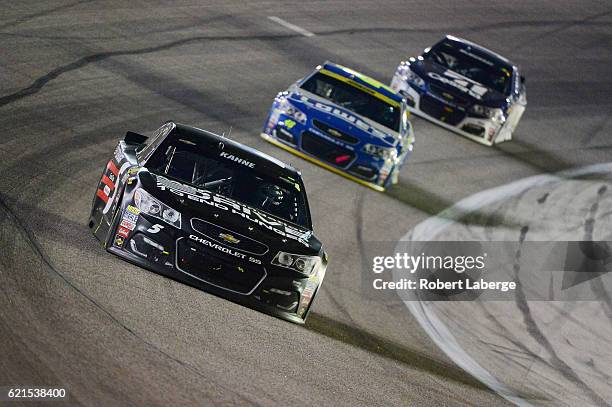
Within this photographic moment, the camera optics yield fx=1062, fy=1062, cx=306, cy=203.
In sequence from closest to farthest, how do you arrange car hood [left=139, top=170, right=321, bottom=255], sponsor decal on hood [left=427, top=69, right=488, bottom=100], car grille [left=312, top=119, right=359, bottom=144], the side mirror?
car hood [left=139, top=170, right=321, bottom=255], the side mirror, car grille [left=312, top=119, right=359, bottom=144], sponsor decal on hood [left=427, top=69, right=488, bottom=100]

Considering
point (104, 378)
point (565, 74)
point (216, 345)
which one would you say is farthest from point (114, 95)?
point (565, 74)

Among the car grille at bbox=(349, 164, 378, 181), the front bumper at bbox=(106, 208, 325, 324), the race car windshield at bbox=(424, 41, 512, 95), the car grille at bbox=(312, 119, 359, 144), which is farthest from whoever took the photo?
the race car windshield at bbox=(424, 41, 512, 95)

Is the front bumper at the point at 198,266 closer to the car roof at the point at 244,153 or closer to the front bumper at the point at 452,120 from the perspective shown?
the car roof at the point at 244,153

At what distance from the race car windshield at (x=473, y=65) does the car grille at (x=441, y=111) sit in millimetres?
1074

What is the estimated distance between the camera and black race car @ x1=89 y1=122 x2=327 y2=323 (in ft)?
28.3

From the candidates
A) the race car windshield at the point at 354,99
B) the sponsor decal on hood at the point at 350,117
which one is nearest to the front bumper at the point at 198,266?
the sponsor decal on hood at the point at 350,117

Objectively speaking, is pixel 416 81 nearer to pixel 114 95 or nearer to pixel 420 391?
pixel 114 95

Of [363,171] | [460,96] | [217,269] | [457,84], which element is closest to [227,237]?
[217,269]

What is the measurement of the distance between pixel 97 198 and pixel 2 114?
12.5 ft

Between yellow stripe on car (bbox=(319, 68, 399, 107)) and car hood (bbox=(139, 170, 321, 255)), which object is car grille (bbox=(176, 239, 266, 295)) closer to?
car hood (bbox=(139, 170, 321, 255))

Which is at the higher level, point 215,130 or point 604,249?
point 215,130

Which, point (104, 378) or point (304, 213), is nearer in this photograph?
point (104, 378)

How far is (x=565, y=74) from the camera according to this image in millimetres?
25594

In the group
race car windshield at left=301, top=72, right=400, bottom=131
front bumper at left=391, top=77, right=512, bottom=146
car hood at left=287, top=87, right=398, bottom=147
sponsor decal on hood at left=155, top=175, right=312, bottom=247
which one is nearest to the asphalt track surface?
front bumper at left=391, top=77, right=512, bottom=146
